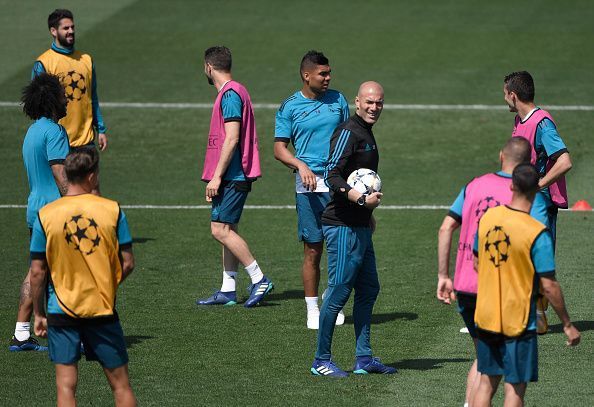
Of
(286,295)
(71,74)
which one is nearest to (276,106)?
(71,74)

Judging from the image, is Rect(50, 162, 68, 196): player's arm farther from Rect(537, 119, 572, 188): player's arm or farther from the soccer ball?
Rect(537, 119, 572, 188): player's arm

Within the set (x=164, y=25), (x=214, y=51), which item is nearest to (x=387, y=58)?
(x=164, y=25)

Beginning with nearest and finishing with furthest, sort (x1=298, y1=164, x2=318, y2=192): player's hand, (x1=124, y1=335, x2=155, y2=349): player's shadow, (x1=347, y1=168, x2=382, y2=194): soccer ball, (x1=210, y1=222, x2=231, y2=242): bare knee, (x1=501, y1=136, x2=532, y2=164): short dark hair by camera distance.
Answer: (x1=501, y1=136, x2=532, y2=164): short dark hair, (x1=347, y1=168, x2=382, y2=194): soccer ball, (x1=124, y1=335, x2=155, y2=349): player's shadow, (x1=298, y1=164, x2=318, y2=192): player's hand, (x1=210, y1=222, x2=231, y2=242): bare knee

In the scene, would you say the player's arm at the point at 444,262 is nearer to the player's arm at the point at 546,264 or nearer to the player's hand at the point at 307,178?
the player's arm at the point at 546,264

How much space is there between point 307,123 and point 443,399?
10.4ft

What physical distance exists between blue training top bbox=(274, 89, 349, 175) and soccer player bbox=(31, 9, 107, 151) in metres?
2.32

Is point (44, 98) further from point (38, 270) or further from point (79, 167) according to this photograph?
point (38, 270)

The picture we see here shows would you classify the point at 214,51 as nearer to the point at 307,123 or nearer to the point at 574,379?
the point at 307,123

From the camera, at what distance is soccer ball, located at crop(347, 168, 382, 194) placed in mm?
9234

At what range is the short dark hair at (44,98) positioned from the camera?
9.44 meters

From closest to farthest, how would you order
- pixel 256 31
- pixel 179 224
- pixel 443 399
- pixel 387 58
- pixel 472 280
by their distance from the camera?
pixel 472 280 < pixel 443 399 < pixel 179 224 < pixel 387 58 < pixel 256 31

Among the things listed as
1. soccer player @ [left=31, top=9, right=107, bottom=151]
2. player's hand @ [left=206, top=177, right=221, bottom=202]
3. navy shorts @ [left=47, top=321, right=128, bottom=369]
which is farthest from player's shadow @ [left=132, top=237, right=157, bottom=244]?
navy shorts @ [left=47, top=321, right=128, bottom=369]

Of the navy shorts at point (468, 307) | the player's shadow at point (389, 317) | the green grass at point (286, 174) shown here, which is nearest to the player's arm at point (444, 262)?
the navy shorts at point (468, 307)

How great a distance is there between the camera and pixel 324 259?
44.7 ft
